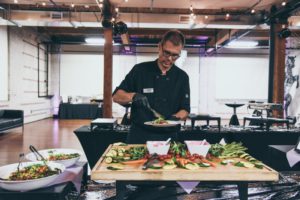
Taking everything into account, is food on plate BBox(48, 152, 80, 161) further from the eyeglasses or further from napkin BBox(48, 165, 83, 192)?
the eyeglasses

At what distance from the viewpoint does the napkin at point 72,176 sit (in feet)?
3.58

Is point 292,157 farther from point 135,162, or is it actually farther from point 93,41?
point 93,41

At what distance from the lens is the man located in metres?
1.81

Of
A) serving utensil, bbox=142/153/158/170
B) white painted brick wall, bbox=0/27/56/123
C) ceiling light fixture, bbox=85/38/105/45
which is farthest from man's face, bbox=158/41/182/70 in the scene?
ceiling light fixture, bbox=85/38/105/45

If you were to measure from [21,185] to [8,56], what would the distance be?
816 cm

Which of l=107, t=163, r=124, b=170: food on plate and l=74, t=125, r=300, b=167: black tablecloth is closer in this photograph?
l=107, t=163, r=124, b=170: food on plate

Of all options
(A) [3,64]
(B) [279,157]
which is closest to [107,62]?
(A) [3,64]

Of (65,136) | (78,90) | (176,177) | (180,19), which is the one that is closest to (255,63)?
(180,19)

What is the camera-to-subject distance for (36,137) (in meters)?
6.44

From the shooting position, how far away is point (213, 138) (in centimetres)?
382

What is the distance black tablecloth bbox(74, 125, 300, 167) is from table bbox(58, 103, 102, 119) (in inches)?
278

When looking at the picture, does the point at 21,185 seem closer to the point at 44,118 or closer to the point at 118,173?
the point at 118,173

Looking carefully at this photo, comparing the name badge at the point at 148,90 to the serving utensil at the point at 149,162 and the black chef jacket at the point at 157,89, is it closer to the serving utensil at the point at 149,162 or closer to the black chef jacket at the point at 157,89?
the black chef jacket at the point at 157,89

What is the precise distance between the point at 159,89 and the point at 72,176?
3.15ft
